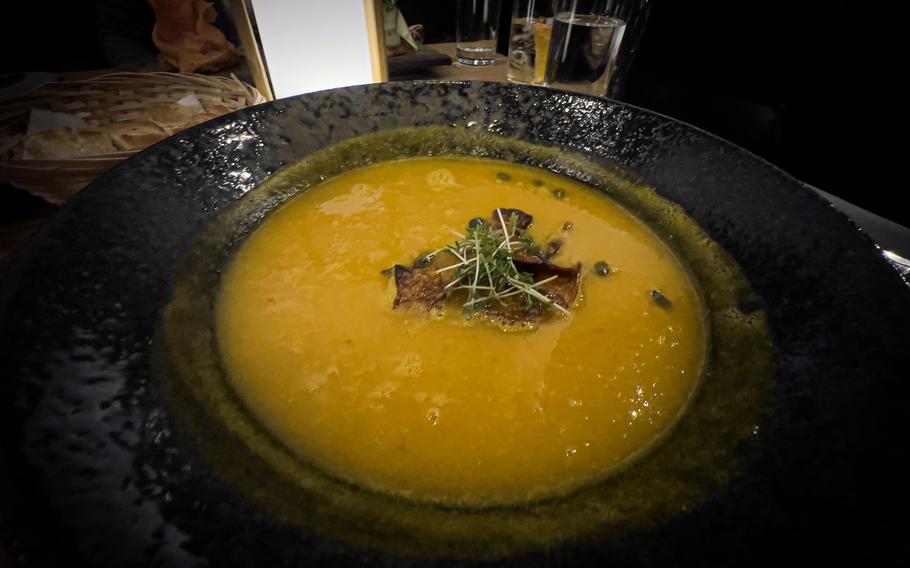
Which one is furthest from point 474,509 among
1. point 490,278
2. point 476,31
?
point 476,31

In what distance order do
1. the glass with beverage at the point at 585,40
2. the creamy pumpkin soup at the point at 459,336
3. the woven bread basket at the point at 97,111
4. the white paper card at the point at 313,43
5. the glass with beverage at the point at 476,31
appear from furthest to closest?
the glass with beverage at the point at 476,31 → the glass with beverage at the point at 585,40 → the white paper card at the point at 313,43 → the woven bread basket at the point at 97,111 → the creamy pumpkin soup at the point at 459,336

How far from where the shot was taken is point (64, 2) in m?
3.91

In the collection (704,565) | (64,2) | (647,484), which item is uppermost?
(704,565)

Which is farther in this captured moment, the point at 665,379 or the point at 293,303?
the point at 293,303

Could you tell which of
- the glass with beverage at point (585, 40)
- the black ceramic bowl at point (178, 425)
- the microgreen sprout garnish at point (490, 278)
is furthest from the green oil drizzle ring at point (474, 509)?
the glass with beverage at point (585, 40)

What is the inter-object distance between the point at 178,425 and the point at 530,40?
2442 mm

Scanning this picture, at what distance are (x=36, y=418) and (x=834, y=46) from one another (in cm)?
344

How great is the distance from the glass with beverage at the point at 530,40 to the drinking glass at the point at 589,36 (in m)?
0.15

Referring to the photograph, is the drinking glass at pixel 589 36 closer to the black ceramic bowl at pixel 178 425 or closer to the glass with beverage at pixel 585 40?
the glass with beverage at pixel 585 40

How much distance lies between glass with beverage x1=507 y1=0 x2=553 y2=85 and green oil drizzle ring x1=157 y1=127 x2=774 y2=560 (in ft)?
5.22

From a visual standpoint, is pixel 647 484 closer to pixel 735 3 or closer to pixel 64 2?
pixel 735 3

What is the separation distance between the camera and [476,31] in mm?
2879

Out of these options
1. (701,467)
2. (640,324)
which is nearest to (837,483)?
(701,467)

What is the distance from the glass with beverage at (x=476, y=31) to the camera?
2.75m
